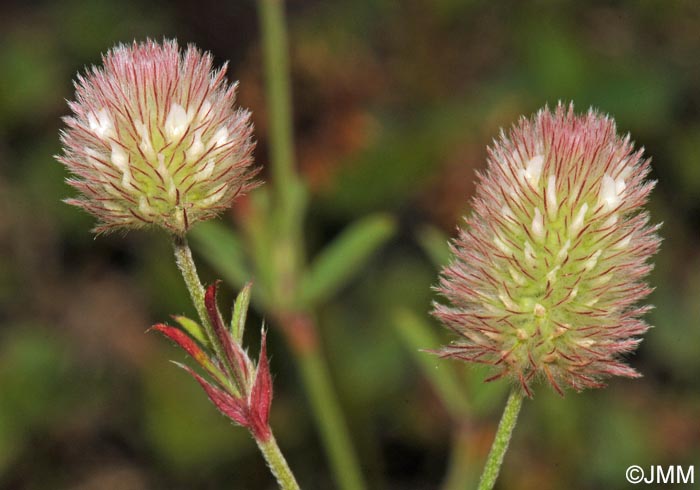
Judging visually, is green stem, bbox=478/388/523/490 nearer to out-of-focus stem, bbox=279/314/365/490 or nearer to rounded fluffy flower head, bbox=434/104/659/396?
rounded fluffy flower head, bbox=434/104/659/396

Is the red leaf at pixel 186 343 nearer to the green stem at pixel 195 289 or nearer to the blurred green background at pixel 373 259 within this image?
the green stem at pixel 195 289

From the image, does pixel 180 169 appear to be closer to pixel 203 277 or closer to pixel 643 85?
pixel 203 277

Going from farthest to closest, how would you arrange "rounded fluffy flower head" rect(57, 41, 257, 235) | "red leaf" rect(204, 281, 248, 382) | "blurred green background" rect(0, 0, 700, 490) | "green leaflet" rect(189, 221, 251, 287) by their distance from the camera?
"blurred green background" rect(0, 0, 700, 490) < "green leaflet" rect(189, 221, 251, 287) < "rounded fluffy flower head" rect(57, 41, 257, 235) < "red leaf" rect(204, 281, 248, 382)

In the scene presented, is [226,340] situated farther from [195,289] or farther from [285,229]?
[285,229]

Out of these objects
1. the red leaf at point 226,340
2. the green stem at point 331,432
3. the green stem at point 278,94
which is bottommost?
the green stem at point 331,432

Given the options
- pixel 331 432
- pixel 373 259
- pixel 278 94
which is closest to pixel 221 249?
pixel 278 94

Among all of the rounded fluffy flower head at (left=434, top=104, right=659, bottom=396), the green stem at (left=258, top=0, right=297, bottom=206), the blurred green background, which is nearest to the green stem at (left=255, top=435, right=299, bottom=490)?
the rounded fluffy flower head at (left=434, top=104, right=659, bottom=396)

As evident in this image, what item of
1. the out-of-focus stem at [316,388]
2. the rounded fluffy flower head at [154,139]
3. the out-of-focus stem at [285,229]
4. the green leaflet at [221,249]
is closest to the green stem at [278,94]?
the out-of-focus stem at [285,229]
